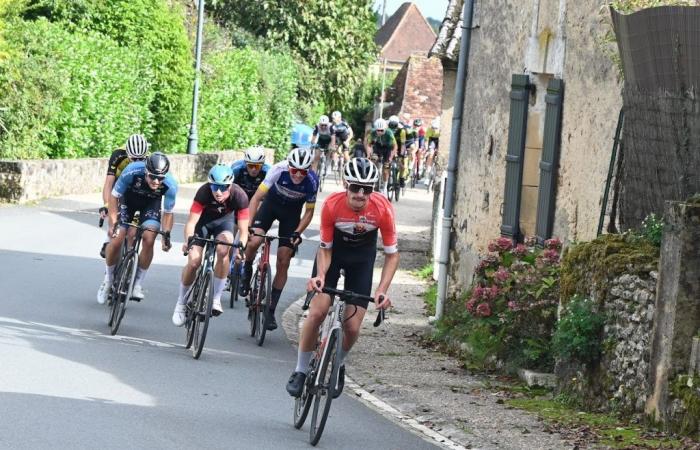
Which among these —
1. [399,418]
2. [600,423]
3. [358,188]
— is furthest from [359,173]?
[600,423]

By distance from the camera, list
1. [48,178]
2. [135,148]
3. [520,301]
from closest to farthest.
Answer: [520,301], [135,148], [48,178]

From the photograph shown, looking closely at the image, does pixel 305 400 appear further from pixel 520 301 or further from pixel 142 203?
pixel 142 203

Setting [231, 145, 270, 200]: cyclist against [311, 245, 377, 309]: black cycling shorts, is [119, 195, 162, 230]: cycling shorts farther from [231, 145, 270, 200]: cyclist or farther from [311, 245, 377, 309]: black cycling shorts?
[311, 245, 377, 309]: black cycling shorts

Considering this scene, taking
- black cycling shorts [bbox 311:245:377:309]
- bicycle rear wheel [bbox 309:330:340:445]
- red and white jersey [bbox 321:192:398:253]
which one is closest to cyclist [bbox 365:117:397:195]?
black cycling shorts [bbox 311:245:377:309]

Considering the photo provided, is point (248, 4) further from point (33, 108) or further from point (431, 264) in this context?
point (431, 264)

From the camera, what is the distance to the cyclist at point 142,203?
46.8ft

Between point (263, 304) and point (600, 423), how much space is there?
15.0 ft

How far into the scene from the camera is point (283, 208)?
15.0 meters

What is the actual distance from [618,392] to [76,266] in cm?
907

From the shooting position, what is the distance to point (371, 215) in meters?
10.7

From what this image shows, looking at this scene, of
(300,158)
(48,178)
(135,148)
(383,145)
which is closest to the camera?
(300,158)

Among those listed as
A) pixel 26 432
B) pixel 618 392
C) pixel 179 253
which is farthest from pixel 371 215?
pixel 179 253

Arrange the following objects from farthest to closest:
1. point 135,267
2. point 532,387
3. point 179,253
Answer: point 179,253, point 135,267, point 532,387

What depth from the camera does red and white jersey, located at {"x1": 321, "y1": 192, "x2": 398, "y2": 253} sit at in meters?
10.6
